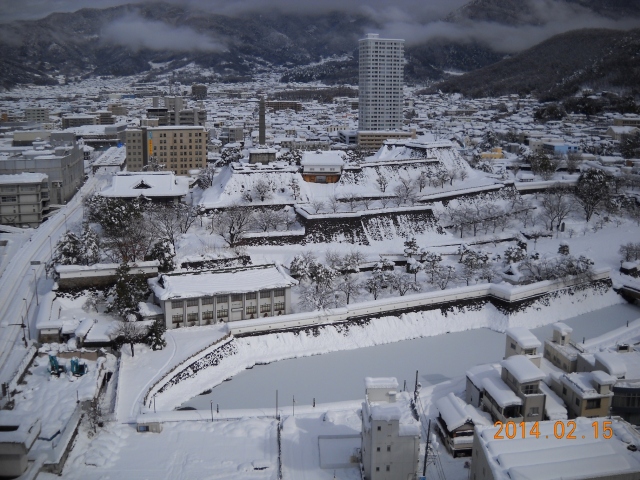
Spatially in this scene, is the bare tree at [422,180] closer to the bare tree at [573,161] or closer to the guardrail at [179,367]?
the bare tree at [573,161]

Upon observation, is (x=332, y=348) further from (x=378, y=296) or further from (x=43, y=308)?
(x=43, y=308)

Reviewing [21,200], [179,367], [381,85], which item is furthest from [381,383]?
[381,85]

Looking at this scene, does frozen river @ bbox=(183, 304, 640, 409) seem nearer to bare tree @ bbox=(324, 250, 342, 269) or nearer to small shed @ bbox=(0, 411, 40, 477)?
bare tree @ bbox=(324, 250, 342, 269)

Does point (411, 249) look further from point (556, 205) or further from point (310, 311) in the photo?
point (556, 205)

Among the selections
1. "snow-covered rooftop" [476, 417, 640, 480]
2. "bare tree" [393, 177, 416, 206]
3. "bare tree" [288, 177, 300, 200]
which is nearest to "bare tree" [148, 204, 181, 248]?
"bare tree" [288, 177, 300, 200]

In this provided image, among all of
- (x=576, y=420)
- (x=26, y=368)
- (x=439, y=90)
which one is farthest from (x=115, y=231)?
(x=439, y=90)
